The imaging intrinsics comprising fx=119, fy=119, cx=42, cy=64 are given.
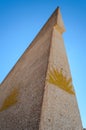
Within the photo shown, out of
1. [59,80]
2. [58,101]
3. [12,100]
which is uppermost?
[59,80]

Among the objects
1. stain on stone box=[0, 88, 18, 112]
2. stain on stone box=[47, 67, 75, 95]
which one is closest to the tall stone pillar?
stain on stone box=[47, 67, 75, 95]

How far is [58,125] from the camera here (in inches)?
49.4

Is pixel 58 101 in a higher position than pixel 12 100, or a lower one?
higher

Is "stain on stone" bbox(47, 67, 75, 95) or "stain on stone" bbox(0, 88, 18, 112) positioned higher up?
"stain on stone" bbox(47, 67, 75, 95)

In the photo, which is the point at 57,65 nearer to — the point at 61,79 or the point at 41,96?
the point at 61,79

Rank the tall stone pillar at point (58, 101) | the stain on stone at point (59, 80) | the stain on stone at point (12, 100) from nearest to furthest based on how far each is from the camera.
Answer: the tall stone pillar at point (58, 101), the stain on stone at point (59, 80), the stain on stone at point (12, 100)

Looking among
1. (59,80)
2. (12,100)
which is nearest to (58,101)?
(59,80)

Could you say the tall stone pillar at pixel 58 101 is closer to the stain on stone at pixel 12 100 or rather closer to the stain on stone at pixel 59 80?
the stain on stone at pixel 59 80

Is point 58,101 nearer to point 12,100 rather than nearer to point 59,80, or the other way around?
point 59,80

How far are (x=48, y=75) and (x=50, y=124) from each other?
60 centimetres

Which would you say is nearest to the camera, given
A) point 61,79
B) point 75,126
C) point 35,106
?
point 35,106


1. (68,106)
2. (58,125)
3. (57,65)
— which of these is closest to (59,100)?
(68,106)

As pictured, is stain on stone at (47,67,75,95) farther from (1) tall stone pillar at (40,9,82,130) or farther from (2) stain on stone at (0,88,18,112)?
(2) stain on stone at (0,88,18,112)

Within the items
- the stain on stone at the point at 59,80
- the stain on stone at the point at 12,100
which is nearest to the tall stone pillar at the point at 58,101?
the stain on stone at the point at 59,80
